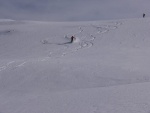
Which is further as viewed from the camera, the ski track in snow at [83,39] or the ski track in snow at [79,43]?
the ski track in snow at [83,39]

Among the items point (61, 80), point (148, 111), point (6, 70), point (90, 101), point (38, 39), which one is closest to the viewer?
point (148, 111)

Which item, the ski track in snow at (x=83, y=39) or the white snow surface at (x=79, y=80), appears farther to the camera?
the ski track in snow at (x=83, y=39)

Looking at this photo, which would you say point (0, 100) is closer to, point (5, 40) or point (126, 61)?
point (126, 61)

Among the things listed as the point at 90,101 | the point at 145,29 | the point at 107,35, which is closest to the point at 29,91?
the point at 90,101

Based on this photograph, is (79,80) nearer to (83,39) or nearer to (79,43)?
(79,43)

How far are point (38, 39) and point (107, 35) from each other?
5.23m

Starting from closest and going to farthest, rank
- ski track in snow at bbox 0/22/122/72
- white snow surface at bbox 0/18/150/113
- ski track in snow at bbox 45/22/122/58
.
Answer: white snow surface at bbox 0/18/150/113
ski track in snow at bbox 0/22/122/72
ski track in snow at bbox 45/22/122/58

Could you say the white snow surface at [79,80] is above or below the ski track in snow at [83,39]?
below

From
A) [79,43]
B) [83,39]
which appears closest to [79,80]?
[79,43]

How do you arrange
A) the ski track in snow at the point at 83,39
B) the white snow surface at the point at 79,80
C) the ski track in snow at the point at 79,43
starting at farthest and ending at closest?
the ski track in snow at the point at 83,39
the ski track in snow at the point at 79,43
the white snow surface at the point at 79,80

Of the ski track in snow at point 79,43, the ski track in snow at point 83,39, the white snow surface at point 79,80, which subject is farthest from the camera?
the ski track in snow at point 83,39

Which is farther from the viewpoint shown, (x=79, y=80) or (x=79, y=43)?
(x=79, y=43)

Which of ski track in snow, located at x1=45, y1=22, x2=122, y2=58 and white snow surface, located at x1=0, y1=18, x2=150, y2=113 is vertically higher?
ski track in snow, located at x1=45, y1=22, x2=122, y2=58

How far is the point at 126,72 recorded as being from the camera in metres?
10.3
